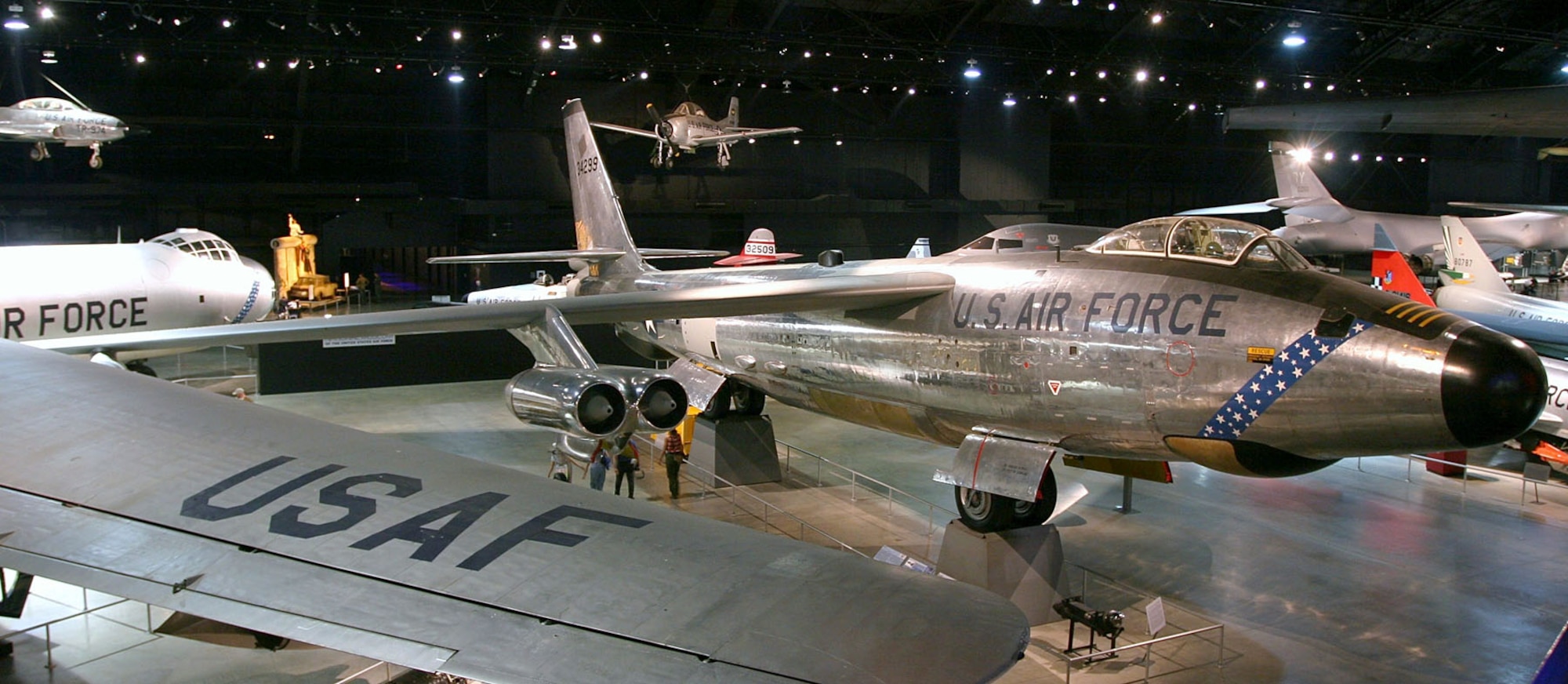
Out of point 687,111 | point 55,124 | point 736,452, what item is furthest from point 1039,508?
point 55,124

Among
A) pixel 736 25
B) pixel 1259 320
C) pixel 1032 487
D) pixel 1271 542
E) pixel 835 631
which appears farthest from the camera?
pixel 736 25

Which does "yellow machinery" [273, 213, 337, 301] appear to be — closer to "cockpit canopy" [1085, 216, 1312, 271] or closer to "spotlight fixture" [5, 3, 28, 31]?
"spotlight fixture" [5, 3, 28, 31]

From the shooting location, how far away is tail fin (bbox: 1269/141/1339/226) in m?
28.5

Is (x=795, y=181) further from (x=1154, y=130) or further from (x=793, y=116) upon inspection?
(x=1154, y=130)

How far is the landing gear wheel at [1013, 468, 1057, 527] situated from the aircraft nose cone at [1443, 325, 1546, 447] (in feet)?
11.5

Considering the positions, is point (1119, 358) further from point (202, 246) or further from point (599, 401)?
point (202, 246)

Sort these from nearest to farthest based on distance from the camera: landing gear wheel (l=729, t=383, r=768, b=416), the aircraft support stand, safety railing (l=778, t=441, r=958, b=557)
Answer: safety railing (l=778, t=441, r=958, b=557), the aircraft support stand, landing gear wheel (l=729, t=383, r=768, b=416)

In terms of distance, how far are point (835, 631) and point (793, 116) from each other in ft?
90.2

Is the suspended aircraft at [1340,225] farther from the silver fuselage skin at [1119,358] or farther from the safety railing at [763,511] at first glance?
the silver fuselage skin at [1119,358]

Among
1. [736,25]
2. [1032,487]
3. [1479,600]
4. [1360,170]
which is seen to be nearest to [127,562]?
[1032,487]

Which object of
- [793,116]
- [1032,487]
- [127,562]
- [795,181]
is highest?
[793,116]

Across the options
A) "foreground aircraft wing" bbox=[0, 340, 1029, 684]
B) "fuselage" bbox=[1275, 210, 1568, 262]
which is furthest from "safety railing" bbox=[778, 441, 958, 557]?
"fuselage" bbox=[1275, 210, 1568, 262]

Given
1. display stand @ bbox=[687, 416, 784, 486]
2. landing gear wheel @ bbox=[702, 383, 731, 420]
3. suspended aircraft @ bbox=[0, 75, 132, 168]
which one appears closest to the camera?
display stand @ bbox=[687, 416, 784, 486]

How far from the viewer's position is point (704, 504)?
42.1ft
